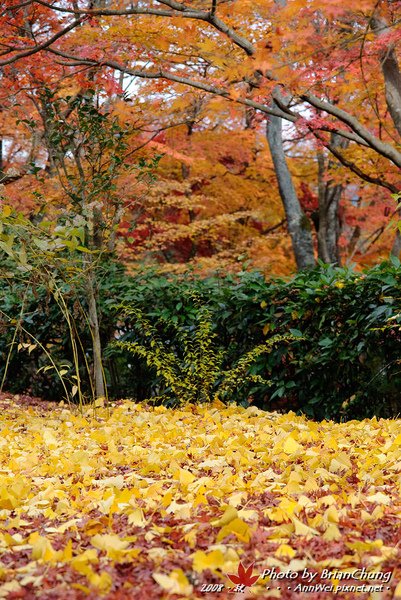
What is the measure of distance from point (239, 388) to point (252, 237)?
23.2 ft

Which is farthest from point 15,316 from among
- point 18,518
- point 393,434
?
point 18,518

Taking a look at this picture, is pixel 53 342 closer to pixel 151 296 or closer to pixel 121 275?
pixel 121 275

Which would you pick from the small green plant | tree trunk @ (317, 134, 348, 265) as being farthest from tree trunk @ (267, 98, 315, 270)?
the small green plant

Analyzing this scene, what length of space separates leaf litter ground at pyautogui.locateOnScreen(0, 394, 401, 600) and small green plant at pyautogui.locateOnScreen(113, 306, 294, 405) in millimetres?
1182

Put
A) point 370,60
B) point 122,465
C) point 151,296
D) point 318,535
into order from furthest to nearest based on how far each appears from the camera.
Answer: point 370,60, point 151,296, point 122,465, point 318,535

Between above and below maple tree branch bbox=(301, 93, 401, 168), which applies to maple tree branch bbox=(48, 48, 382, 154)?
above

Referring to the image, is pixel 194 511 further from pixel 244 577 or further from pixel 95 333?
pixel 95 333

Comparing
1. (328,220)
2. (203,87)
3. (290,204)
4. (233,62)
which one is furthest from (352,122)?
(328,220)

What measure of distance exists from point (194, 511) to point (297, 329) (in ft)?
9.86

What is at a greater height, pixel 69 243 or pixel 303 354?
pixel 69 243

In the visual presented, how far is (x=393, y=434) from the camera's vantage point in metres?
3.72

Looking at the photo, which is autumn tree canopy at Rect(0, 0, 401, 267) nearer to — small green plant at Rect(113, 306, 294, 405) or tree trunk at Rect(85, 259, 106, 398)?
tree trunk at Rect(85, 259, 106, 398)

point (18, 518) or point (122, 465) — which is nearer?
point (18, 518)

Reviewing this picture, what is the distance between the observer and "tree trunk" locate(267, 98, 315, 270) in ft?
32.4
